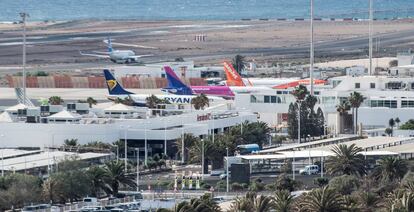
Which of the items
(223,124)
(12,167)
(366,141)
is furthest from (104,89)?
(12,167)

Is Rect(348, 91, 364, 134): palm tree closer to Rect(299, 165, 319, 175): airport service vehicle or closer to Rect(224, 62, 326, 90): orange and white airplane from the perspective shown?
Rect(299, 165, 319, 175): airport service vehicle

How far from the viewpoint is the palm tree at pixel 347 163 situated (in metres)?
79.4

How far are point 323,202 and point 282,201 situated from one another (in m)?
2.04

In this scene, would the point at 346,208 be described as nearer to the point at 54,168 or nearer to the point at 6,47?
the point at 54,168

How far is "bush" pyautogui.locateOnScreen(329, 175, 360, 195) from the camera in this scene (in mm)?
71688

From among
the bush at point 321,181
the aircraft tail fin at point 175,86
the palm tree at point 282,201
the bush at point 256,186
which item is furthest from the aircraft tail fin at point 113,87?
the palm tree at point 282,201

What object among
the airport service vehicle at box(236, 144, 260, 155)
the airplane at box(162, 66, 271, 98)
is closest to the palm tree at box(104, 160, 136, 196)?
the airport service vehicle at box(236, 144, 260, 155)

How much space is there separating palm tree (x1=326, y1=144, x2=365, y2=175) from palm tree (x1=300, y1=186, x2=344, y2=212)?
14992mm

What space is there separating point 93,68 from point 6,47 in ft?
109

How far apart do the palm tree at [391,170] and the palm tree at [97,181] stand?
456 inches

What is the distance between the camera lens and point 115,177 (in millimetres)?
75000

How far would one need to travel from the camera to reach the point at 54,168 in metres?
77.6

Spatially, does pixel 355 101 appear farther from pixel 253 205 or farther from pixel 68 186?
pixel 253 205

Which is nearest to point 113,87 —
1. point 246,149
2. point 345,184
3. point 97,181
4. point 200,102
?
point 200,102
